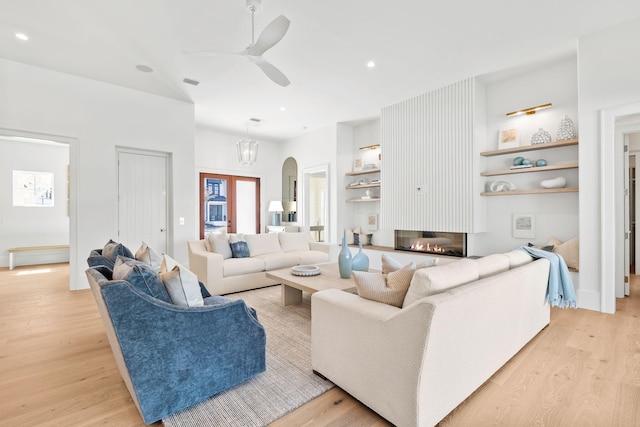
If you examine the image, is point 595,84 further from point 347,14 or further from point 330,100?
point 330,100

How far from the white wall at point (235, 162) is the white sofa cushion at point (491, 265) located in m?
5.63

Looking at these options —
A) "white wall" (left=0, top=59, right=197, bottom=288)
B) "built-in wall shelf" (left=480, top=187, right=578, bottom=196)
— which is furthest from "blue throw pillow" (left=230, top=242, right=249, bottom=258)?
"built-in wall shelf" (left=480, top=187, right=578, bottom=196)

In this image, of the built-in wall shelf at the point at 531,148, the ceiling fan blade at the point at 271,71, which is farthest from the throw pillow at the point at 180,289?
the built-in wall shelf at the point at 531,148

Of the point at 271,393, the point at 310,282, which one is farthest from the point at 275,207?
the point at 271,393

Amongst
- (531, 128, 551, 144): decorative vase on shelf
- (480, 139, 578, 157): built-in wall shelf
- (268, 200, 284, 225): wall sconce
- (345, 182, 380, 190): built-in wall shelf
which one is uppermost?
(531, 128, 551, 144): decorative vase on shelf

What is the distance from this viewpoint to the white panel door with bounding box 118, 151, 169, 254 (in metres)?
5.02

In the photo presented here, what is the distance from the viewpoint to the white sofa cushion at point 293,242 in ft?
17.6

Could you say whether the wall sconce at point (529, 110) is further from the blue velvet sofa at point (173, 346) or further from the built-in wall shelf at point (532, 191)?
the blue velvet sofa at point (173, 346)

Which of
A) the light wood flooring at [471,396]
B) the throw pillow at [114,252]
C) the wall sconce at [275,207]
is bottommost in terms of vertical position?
the light wood flooring at [471,396]

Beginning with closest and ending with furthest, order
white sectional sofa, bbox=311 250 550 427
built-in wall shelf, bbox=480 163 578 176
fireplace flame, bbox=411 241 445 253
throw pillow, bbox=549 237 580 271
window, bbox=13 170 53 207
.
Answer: white sectional sofa, bbox=311 250 550 427 < throw pillow, bbox=549 237 580 271 < built-in wall shelf, bbox=480 163 578 176 < fireplace flame, bbox=411 241 445 253 < window, bbox=13 170 53 207

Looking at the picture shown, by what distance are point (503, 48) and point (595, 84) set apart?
1049 millimetres

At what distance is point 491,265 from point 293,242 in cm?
373

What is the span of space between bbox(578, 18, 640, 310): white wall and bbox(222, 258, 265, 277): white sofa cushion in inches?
158

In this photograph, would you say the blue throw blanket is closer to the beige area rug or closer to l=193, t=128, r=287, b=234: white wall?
the beige area rug
